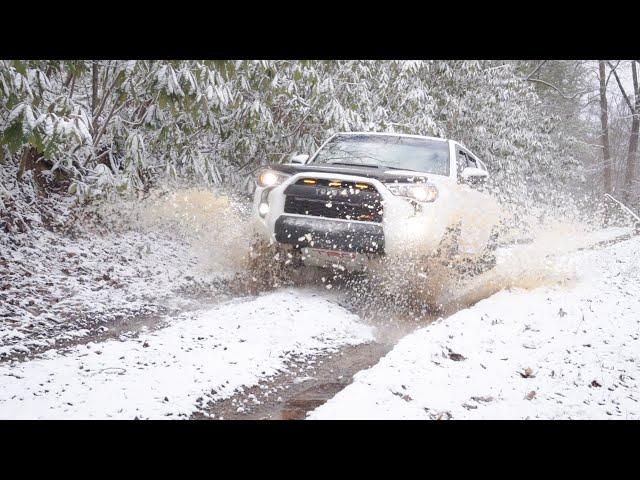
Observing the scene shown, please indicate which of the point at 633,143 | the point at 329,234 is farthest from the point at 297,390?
the point at 633,143

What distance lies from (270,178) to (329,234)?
42.2 inches

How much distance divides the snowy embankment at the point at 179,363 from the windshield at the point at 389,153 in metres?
2.17

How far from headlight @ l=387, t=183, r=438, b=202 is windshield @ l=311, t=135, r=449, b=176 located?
0.94 metres

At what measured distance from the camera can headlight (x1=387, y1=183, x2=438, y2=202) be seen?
587 cm

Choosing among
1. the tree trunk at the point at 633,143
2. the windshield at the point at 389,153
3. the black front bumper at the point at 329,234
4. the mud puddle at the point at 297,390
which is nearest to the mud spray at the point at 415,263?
the black front bumper at the point at 329,234

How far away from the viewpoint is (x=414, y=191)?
590cm

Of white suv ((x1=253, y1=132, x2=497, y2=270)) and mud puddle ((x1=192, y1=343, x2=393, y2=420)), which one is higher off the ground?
white suv ((x1=253, y1=132, x2=497, y2=270))

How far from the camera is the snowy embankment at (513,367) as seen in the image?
3.52 meters

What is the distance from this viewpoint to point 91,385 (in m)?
3.55

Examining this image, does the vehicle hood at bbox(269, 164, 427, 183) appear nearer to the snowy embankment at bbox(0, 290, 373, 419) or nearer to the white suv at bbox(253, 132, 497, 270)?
the white suv at bbox(253, 132, 497, 270)

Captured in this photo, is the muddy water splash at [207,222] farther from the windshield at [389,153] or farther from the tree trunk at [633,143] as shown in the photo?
the tree trunk at [633,143]

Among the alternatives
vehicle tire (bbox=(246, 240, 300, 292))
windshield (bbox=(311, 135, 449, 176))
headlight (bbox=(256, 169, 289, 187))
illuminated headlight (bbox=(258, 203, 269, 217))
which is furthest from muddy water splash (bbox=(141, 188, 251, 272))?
windshield (bbox=(311, 135, 449, 176))

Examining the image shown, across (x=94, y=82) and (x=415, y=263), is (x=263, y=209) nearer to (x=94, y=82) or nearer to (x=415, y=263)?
(x=415, y=263)

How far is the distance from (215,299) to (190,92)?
2.46 metres
